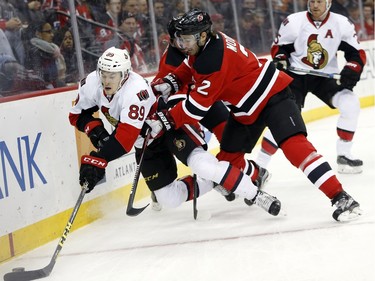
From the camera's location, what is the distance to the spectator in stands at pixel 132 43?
196 inches

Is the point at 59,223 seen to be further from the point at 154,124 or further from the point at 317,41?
the point at 317,41

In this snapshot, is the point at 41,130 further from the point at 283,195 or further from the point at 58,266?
→ the point at 283,195

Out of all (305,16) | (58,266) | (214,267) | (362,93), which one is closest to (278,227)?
(214,267)

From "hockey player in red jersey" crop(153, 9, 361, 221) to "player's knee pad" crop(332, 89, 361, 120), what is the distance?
1.11 meters

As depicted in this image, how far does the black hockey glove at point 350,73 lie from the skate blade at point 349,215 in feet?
3.98

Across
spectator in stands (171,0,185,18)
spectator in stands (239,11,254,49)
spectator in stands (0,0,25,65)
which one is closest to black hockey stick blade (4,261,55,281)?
spectator in stands (0,0,25,65)

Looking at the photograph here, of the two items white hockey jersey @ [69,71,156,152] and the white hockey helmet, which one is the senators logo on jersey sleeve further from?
the white hockey helmet

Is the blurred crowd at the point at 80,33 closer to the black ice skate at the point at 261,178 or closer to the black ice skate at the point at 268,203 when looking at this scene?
the black ice skate at the point at 261,178

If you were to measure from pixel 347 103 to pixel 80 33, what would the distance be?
160cm

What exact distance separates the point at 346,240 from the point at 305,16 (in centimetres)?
190

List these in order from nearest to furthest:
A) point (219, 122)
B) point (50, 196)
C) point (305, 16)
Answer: point (50, 196) < point (219, 122) < point (305, 16)

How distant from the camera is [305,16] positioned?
4.61 metres

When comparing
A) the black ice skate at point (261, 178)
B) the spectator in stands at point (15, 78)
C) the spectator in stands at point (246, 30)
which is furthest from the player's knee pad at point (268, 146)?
the spectator in stands at point (246, 30)

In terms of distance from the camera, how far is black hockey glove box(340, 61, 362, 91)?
4.35 m
